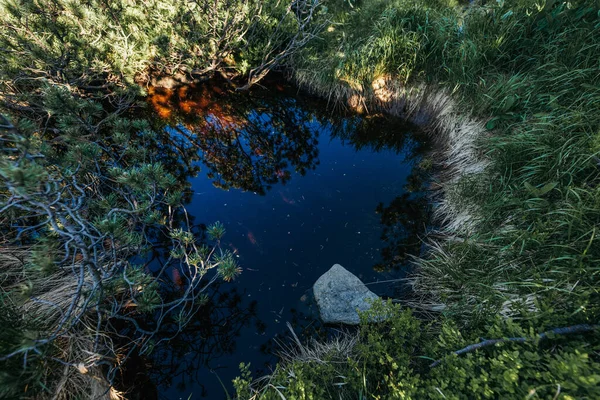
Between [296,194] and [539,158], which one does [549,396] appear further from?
[296,194]

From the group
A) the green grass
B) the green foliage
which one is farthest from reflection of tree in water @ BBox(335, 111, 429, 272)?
the green foliage

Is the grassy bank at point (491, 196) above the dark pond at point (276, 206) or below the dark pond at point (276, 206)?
above

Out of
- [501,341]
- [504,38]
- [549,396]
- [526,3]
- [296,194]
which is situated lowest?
[296,194]

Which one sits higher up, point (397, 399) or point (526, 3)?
point (526, 3)

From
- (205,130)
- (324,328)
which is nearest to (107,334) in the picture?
(324,328)

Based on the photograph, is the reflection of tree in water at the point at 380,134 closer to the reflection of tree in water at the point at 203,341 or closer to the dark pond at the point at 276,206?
the dark pond at the point at 276,206

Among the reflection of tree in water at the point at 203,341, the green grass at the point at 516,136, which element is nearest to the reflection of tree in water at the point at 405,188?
the green grass at the point at 516,136

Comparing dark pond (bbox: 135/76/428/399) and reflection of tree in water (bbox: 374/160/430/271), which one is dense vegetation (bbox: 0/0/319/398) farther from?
reflection of tree in water (bbox: 374/160/430/271)
